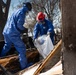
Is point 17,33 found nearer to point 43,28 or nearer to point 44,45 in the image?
point 44,45

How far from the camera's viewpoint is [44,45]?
7008 mm

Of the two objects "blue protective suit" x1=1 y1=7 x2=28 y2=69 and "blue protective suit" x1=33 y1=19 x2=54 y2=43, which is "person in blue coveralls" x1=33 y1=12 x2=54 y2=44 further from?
"blue protective suit" x1=1 y1=7 x2=28 y2=69

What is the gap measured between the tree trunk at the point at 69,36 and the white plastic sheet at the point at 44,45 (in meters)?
4.18

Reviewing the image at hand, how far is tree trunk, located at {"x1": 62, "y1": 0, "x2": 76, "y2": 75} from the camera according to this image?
8.21 ft

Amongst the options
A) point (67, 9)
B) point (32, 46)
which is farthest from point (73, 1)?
point (32, 46)

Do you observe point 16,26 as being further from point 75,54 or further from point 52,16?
point 52,16

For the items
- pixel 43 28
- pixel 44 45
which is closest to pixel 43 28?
pixel 43 28

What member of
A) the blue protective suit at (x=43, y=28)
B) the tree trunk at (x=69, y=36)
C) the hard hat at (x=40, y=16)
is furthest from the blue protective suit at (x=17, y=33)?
the tree trunk at (x=69, y=36)

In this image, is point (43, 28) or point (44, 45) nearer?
point (44, 45)

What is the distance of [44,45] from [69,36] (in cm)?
447

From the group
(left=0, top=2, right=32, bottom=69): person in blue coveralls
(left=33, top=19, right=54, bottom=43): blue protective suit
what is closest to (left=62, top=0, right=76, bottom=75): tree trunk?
(left=0, top=2, right=32, bottom=69): person in blue coveralls

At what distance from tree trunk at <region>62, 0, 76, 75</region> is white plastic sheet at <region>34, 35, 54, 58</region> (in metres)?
4.18

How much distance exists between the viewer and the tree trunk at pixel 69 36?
250 cm

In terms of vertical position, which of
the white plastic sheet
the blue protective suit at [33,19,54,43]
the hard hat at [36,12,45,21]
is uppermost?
the hard hat at [36,12,45,21]
